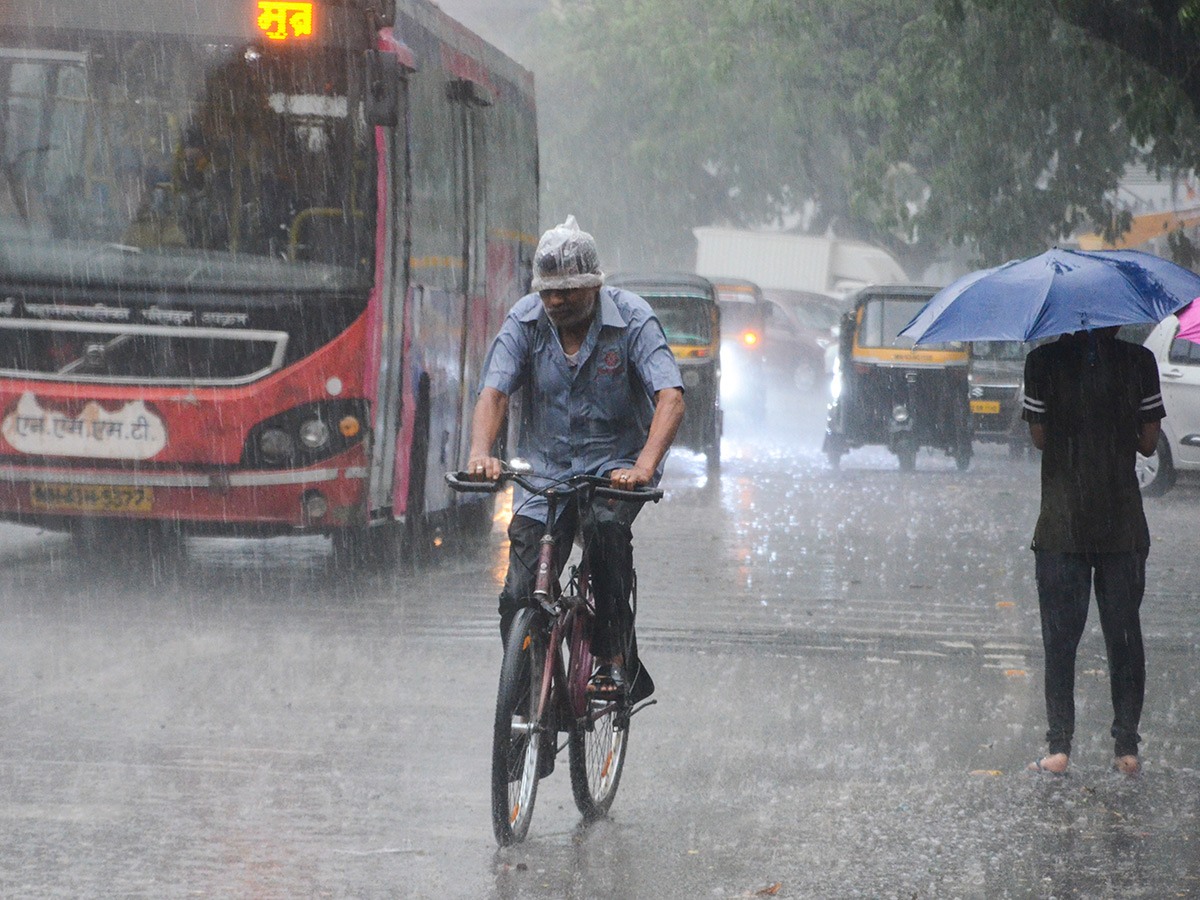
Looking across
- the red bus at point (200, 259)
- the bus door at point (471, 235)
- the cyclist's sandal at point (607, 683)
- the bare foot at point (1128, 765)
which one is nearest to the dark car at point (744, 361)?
the bus door at point (471, 235)

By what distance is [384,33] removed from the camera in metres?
10.9

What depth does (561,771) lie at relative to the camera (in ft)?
21.9

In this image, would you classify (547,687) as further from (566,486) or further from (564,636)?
(566,486)

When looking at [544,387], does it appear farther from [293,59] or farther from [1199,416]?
[1199,416]

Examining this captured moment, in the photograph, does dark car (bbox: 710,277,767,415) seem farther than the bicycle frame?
Yes

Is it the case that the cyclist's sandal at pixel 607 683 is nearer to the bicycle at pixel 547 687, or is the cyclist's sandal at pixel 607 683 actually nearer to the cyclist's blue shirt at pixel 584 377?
the bicycle at pixel 547 687

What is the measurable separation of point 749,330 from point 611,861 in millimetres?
26376

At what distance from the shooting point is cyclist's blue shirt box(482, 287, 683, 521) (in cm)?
578

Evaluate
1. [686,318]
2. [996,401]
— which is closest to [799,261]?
[996,401]

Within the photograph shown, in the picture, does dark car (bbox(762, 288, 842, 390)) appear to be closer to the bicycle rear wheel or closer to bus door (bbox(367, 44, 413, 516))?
bus door (bbox(367, 44, 413, 516))

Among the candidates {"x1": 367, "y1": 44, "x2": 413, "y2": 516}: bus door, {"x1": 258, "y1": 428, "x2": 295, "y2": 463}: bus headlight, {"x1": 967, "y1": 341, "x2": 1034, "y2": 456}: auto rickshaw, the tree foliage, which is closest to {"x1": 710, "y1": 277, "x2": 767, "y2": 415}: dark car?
the tree foliage

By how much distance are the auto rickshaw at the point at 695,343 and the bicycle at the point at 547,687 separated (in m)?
14.1

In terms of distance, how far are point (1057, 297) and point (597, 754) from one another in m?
2.36

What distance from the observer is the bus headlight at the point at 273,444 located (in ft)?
33.9
